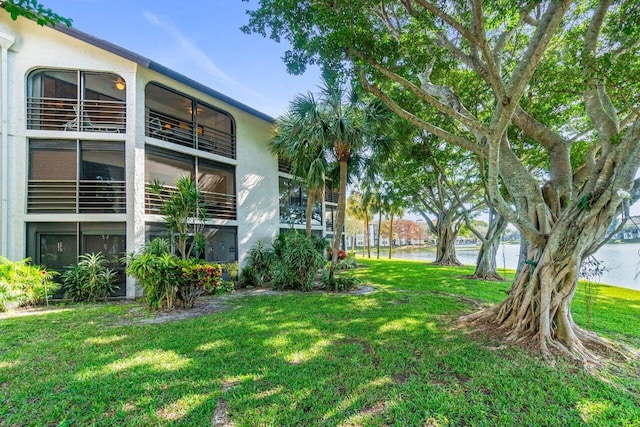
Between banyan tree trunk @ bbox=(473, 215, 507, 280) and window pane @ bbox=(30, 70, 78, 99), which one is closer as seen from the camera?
window pane @ bbox=(30, 70, 78, 99)

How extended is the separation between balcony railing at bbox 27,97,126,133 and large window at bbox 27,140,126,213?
1.72 ft

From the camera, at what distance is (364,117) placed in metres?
9.01

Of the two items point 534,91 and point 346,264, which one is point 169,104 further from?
point 346,264

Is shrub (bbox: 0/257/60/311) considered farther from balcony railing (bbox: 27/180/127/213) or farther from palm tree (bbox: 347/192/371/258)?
palm tree (bbox: 347/192/371/258)

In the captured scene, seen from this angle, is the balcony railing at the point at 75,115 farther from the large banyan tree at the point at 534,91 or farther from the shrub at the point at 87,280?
the large banyan tree at the point at 534,91

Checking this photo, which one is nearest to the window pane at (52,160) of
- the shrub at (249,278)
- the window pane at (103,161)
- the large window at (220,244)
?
the window pane at (103,161)

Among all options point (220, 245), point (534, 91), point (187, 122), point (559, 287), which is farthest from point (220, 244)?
point (534, 91)

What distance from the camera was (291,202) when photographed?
13977 millimetres

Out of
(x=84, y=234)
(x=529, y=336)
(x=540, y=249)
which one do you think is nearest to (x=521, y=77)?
(x=540, y=249)

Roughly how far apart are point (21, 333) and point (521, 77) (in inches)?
384

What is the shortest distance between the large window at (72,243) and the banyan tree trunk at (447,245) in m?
18.6

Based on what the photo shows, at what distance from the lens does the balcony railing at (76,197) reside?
314 inches

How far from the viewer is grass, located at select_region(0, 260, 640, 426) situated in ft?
9.08

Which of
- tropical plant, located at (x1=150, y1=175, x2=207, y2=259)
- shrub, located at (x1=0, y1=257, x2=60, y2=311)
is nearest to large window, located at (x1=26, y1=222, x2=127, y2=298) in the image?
shrub, located at (x1=0, y1=257, x2=60, y2=311)
